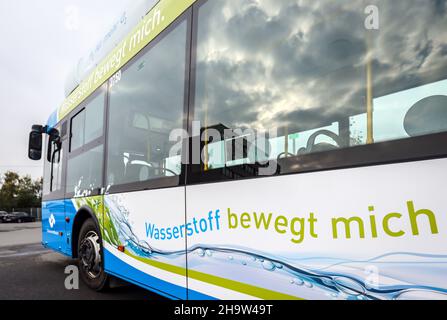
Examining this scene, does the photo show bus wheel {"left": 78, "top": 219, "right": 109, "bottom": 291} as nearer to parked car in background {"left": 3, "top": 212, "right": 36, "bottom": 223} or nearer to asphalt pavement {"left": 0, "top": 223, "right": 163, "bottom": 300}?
asphalt pavement {"left": 0, "top": 223, "right": 163, "bottom": 300}

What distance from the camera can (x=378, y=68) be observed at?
1.42m

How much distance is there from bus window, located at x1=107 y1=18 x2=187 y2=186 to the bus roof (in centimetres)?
13

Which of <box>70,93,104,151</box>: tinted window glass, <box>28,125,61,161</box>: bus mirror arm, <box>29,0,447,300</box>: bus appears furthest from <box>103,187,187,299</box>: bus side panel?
<box>28,125,61,161</box>: bus mirror arm

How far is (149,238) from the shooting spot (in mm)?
2760

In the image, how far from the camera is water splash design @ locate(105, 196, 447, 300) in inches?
47.8

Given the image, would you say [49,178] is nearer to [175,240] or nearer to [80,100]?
[80,100]

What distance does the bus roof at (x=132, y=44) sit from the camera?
278 cm

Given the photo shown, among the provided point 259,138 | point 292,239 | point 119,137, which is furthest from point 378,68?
point 119,137

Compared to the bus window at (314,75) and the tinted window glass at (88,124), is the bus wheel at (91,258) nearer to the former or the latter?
the tinted window glass at (88,124)

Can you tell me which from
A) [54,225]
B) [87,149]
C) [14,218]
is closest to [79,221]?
[87,149]

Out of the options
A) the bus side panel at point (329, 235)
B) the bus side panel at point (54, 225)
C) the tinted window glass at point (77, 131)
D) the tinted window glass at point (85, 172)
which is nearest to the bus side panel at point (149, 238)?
the bus side panel at point (329, 235)

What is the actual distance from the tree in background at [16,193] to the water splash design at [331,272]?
57.4m

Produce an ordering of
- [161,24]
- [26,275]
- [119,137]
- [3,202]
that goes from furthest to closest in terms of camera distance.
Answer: [3,202], [26,275], [119,137], [161,24]
